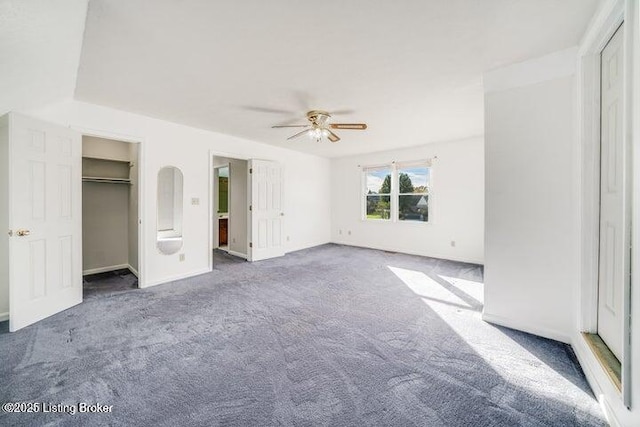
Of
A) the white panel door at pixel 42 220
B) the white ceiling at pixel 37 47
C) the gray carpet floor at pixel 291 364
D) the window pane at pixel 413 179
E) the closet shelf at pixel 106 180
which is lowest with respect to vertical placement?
the gray carpet floor at pixel 291 364

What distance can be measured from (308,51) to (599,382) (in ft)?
9.88

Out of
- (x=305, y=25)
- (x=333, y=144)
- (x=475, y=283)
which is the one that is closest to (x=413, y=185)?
(x=333, y=144)

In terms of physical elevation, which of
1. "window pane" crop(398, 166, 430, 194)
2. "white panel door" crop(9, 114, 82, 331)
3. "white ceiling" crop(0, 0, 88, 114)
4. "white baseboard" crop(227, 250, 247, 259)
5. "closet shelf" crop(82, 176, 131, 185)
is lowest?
"white baseboard" crop(227, 250, 247, 259)

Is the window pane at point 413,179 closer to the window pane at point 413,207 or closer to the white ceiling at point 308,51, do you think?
the window pane at point 413,207

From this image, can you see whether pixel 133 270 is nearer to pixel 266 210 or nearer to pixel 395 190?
pixel 266 210

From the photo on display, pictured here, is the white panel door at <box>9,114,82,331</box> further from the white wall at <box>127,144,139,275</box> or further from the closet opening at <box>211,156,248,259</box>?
the closet opening at <box>211,156,248,259</box>

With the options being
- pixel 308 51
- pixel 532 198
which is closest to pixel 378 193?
pixel 532 198

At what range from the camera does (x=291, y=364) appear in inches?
72.4

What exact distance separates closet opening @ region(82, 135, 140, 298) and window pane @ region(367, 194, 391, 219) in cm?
483

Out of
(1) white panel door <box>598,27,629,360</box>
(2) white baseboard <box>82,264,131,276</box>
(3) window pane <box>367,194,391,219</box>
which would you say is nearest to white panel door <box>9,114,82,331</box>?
(2) white baseboard <box>82,264,131,276</box>

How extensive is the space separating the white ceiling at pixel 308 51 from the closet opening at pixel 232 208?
2069mm

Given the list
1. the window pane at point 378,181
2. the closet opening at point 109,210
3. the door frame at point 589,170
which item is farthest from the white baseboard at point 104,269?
the door frame at point 589,170

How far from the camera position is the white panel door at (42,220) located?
7.61 ft

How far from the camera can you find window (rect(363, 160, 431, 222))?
5488mm
